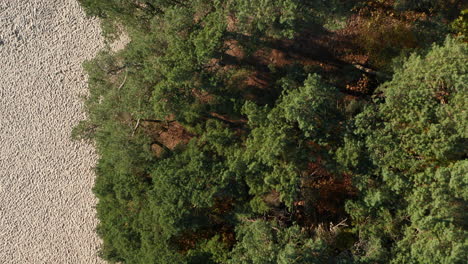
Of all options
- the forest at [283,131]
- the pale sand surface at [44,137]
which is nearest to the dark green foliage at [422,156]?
the forest at [283,131]

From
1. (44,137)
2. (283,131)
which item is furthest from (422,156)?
Result: (44,137)

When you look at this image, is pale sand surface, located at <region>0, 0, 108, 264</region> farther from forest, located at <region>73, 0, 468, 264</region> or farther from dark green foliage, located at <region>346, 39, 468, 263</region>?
dark green foliage, located at <region>346, 39, 468, 263</region>

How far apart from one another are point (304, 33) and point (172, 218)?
10591 mm

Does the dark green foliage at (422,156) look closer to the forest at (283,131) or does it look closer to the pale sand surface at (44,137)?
the forest at (283,131)

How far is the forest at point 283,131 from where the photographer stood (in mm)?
13172

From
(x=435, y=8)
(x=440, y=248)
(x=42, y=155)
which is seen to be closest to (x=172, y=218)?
(x=440, y=248)

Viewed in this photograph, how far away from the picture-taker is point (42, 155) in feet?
73.1

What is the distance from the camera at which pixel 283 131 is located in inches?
549

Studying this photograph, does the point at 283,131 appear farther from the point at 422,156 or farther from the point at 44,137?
the point at 44,137

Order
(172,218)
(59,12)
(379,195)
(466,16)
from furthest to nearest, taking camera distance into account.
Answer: (59,12)
(466,16)
(172,218)
(379,195)

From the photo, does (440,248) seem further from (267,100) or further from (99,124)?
(99,124)

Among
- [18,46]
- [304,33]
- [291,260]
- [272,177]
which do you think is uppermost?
[304,33]

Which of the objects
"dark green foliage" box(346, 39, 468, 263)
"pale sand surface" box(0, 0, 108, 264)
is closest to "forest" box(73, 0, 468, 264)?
"dark green foliage" box(346, 39, 468, 263)

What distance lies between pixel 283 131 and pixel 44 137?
15.2 metres
